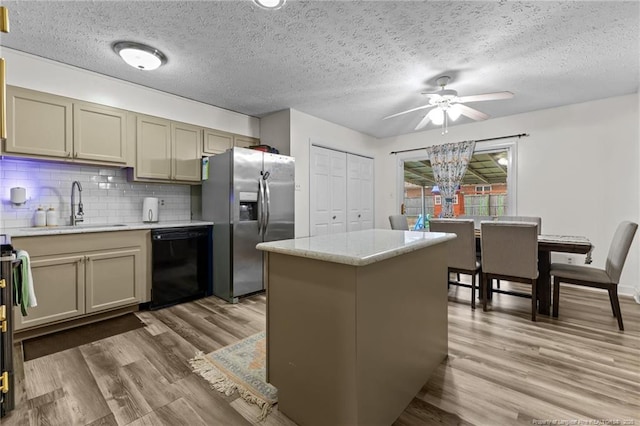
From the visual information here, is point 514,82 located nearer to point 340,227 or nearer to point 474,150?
point 474,150

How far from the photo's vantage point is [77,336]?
8.07 feet

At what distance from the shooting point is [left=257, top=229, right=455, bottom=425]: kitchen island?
1.25 meters

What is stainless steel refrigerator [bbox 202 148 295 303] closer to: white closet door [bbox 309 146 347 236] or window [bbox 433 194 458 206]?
white closet door [bbox 309 146 347 236]

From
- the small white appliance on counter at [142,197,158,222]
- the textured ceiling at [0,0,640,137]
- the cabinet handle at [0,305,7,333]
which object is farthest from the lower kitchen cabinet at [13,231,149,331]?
the textured ceiling at [0,0,640,137]

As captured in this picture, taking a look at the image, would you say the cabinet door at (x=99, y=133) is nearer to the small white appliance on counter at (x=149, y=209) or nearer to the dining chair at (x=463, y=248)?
the small white appliance on counter at (x=149, y=209)

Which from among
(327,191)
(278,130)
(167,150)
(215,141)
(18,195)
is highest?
(278,130)

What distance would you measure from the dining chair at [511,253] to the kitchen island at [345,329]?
158 centimetres

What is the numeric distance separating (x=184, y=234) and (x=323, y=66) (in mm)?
2303

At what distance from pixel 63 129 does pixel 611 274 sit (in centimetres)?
512

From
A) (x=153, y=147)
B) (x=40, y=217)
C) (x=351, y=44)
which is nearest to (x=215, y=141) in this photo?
(x=153, y=147)

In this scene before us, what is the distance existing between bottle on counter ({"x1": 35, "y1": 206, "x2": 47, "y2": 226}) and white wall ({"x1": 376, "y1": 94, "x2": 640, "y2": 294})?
5.54 metres

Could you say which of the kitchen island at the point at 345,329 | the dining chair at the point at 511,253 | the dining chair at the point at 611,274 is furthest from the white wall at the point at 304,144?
the dining chair at the point at 611,274

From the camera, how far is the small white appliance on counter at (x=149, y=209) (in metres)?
3.39

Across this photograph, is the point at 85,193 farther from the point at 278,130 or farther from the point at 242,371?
the point at 242,371
